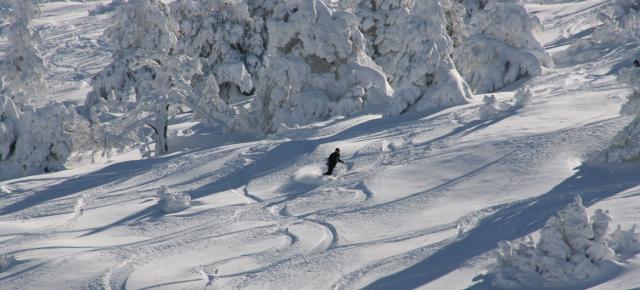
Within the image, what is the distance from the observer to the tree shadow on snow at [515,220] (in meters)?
11.2

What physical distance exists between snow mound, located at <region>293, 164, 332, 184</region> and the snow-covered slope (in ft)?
0.26

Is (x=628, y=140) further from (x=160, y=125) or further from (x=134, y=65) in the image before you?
(x=134, y=65)

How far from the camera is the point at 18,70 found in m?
32.3

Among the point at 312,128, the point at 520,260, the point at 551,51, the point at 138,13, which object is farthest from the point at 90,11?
the point at 520,260

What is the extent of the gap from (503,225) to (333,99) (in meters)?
17.9

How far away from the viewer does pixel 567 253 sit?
1035 cm

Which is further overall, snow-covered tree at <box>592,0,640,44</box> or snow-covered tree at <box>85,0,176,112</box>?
snow-covered tree at <box>85,0,176,112</box>

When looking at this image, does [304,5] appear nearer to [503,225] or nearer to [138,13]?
[138,13]

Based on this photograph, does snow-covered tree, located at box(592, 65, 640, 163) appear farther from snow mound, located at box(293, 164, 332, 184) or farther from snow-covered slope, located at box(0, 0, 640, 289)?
snow mound, located at box(293, 164, 332, 184)

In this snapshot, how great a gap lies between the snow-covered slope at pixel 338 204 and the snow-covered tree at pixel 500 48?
561 centimetres

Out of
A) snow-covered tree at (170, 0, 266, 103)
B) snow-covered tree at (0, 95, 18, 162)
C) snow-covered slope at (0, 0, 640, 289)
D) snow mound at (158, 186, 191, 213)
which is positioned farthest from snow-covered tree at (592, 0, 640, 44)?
snow-covered tree at (0, 95, 18, 162)

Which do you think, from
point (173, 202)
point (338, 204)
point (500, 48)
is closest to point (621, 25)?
point (500, 48)

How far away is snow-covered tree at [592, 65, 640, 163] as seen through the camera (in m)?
15.3

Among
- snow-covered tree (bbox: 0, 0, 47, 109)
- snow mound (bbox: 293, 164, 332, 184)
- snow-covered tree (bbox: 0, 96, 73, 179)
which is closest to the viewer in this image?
snow mound (bbox: 293, 164, 332, 184)
